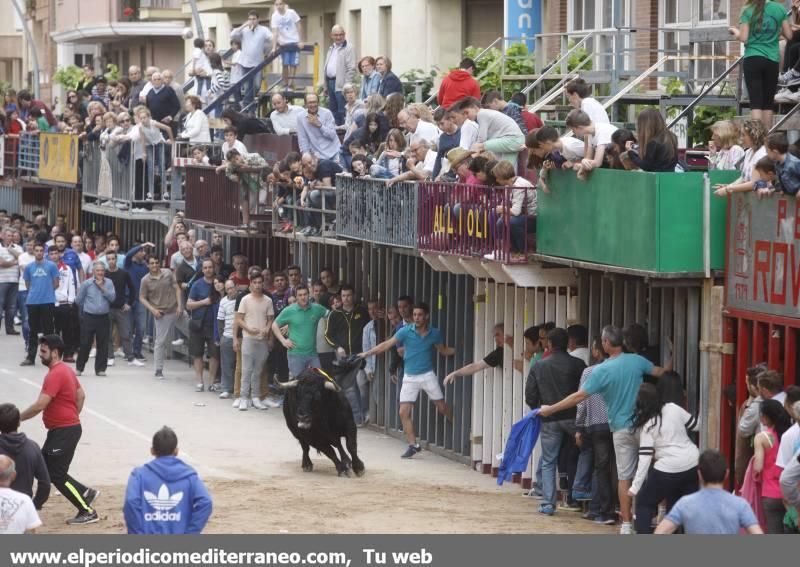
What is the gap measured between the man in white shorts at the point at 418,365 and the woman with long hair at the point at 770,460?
7878mm

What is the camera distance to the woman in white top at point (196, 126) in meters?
30.5

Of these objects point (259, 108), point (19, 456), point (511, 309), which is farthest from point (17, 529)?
point (259, 108)

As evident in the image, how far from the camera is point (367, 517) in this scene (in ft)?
55.3

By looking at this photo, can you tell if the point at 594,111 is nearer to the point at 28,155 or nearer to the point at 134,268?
the point at 134,268

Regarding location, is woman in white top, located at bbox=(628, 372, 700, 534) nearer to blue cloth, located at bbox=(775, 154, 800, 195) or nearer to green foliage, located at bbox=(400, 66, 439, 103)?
blue cloth, located at bbox=(775, 154, 800, 195)

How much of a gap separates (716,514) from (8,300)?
23.8m

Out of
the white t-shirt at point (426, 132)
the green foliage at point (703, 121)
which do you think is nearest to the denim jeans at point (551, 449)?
the green foliage at point (703, 121)

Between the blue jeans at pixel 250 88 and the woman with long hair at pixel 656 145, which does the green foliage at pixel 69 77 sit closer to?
the blue jeans at pixel 250 88

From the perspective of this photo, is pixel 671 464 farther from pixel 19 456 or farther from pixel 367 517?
pixel 19 456

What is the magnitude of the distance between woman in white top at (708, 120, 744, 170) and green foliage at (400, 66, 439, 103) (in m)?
14.7

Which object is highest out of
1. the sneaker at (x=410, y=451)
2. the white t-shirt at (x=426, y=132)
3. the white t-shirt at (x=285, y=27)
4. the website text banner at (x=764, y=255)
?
the white t-shirt at (x=285, y=27)

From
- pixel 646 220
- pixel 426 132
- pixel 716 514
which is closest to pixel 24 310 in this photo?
pixel 426 132

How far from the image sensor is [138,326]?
2947 centimetres

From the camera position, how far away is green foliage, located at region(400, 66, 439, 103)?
30.6 meters
